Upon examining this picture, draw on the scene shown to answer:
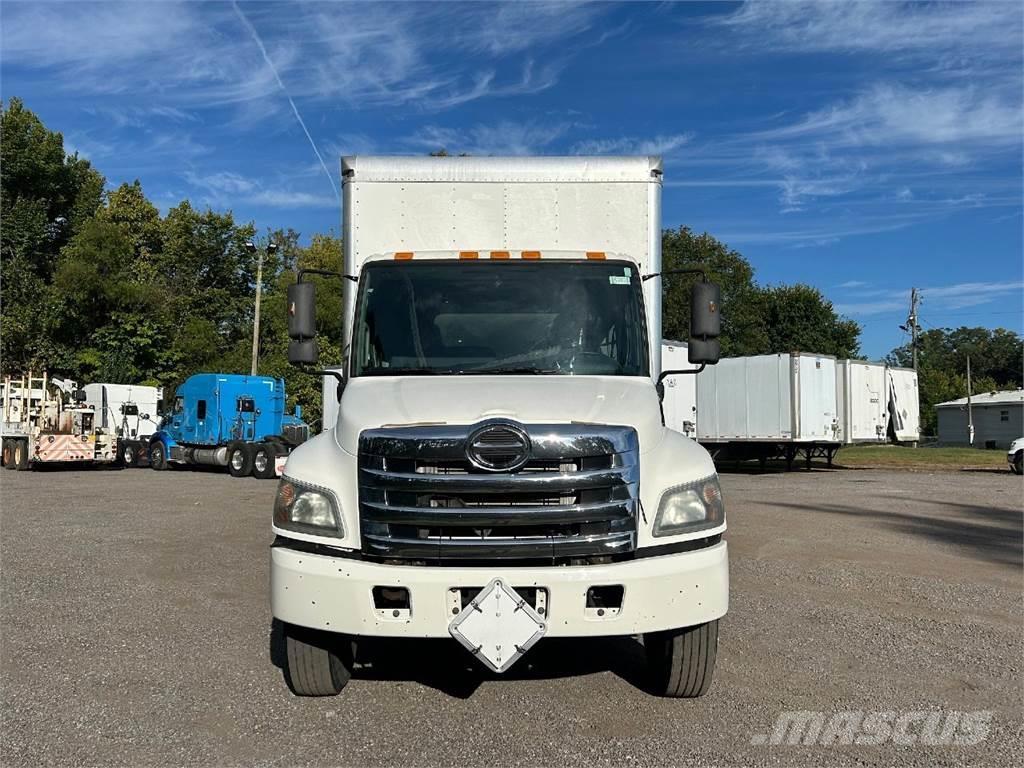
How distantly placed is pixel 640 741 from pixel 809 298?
184ft

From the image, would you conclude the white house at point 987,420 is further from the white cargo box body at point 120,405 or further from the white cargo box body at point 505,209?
the white cargo box body at point 505,209

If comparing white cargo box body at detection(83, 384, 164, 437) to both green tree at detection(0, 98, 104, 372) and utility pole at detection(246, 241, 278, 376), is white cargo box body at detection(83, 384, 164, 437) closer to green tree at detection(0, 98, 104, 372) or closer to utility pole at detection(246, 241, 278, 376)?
utility pole at detection(246, 241, 278, 376)

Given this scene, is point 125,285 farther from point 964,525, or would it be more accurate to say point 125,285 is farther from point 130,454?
point 964,525

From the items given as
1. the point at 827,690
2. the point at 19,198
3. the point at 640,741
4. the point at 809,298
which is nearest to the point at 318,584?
the point at 640,741

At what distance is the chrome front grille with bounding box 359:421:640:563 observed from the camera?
13.6 feet

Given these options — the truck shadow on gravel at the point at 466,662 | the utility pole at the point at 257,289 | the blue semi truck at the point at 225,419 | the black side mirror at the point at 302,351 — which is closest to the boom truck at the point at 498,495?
the black side mirror at the point at 302,351

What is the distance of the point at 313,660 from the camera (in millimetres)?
4559

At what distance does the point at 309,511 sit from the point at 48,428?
27206mm

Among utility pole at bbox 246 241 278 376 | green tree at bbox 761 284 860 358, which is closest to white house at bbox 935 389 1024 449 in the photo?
green tree at bbox 761 284 860 358

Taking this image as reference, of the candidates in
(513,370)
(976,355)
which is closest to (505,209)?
(513,370)

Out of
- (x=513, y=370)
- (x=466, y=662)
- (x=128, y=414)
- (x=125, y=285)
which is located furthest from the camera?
(x=125, y=285)

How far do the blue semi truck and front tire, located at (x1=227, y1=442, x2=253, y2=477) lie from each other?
1.7 inches

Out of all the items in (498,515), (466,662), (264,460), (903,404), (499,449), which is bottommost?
(466,662)

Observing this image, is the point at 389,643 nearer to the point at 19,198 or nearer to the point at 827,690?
the point at 827,690
